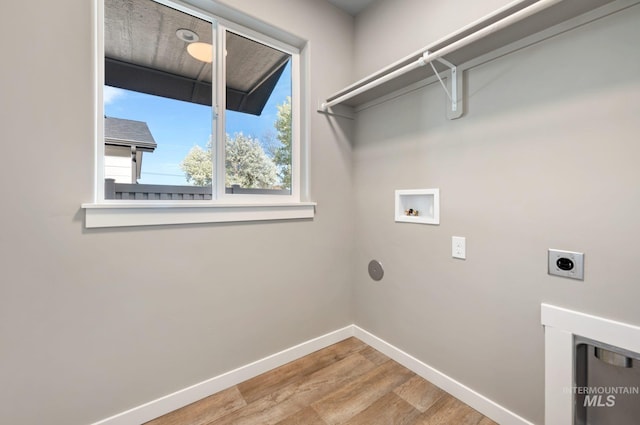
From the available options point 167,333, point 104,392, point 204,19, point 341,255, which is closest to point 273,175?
point 341,255

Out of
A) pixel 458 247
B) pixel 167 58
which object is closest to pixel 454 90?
pixel 458 247

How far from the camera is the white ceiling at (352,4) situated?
6.66ft

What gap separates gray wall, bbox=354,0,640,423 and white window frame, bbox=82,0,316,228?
57 centimetres

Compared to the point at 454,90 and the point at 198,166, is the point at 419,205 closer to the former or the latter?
the point at 454,90

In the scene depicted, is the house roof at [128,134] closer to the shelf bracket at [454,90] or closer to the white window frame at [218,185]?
the white window frame at [218,185]

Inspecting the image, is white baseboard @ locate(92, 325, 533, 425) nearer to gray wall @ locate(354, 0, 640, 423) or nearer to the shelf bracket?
gray wall @ locate(354, 0, 640, 423)

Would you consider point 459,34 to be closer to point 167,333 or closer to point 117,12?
point 117,12

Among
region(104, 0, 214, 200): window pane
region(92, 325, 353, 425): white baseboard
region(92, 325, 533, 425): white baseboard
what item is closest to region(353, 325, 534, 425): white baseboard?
region(92, 325, 533, 425): white baseboard

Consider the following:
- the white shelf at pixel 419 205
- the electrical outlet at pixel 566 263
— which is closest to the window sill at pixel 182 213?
the white shelf at pixel 419 205

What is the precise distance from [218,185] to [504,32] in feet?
5.53

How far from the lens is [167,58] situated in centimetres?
156

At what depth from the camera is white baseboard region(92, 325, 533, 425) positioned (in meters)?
1.37

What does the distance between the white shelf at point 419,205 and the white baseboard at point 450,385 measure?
0.95 metres

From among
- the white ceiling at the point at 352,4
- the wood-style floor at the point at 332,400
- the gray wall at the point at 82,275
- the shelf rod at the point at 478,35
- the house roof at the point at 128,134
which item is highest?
the white ceiling at the point at 352,4
